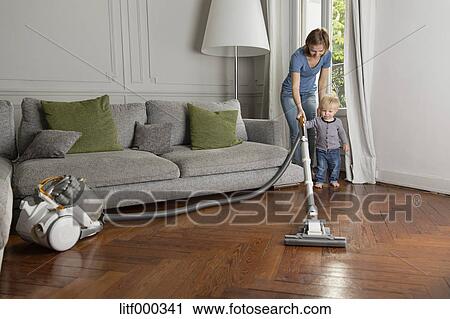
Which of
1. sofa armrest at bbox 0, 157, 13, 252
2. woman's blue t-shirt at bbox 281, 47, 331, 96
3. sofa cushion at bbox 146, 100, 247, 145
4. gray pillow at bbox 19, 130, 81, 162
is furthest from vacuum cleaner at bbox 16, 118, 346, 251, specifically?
woman's blue t-shirt at bbox 281, 47, 331, 96

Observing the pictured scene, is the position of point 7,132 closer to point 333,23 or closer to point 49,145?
point 49,145

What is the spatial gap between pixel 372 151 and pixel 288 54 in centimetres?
129

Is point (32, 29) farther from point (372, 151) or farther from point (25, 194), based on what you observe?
point (372, 151)

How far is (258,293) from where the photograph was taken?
4.64ft

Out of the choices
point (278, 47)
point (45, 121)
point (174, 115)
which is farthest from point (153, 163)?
point (278, 47)

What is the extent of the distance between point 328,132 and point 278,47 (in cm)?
126

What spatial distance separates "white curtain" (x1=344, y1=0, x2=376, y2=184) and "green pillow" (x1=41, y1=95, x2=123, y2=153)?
191 centimetres

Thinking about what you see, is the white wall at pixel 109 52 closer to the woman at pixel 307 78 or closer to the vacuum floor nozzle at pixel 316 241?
the woman at pixel 307 78

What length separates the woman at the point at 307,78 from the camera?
3143mm

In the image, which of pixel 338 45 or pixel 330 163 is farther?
pixel 338 45

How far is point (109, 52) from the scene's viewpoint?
3.65 metres

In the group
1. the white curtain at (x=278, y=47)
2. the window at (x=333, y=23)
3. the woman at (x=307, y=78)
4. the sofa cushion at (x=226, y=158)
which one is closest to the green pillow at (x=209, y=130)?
the sofa cushion at (x=226, y=158)

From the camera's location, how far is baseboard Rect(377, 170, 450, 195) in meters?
2.95

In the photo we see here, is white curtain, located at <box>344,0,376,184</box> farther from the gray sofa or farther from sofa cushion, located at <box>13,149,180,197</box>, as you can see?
sofa cushion, located at <box>13,149,180,197</box>
